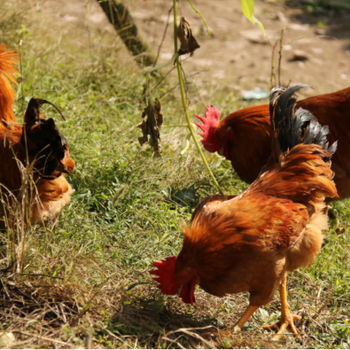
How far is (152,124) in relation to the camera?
4.01 meters

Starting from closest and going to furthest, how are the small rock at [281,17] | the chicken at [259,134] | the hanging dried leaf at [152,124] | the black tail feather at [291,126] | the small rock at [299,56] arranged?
the black tail feather at [291,126] < the chicken at [259,134] < the hanging dried leaf at [152,124] < the small rock at [299,56] < the small rock at [281,17]

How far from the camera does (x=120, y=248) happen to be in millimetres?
3461

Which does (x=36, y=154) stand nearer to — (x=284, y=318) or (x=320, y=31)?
(x=284, y=318)

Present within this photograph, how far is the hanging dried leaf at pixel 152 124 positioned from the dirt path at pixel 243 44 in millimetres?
2417

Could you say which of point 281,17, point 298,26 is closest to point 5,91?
point 298,26

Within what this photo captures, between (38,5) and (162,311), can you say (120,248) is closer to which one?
(162,311)

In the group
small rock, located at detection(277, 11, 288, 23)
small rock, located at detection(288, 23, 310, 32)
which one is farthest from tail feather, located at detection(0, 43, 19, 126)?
small rock, located at detection(277, 11, 288, 23)

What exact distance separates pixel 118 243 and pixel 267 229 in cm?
125

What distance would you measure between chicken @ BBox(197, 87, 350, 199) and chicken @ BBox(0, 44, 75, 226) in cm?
150

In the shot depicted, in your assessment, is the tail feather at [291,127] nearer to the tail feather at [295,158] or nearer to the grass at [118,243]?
the tail feather at [295,158]

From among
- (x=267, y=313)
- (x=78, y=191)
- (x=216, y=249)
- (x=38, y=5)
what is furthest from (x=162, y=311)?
(x=38, y=5)

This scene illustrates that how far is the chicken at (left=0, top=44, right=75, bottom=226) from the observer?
3059 millimetres

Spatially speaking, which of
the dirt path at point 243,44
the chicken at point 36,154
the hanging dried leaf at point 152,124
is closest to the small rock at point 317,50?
the dirt path at point 243,44

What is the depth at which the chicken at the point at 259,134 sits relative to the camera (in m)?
3.85
